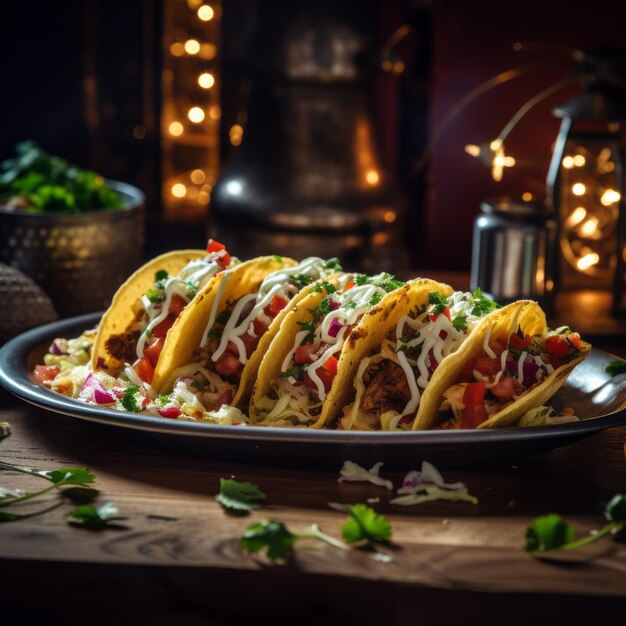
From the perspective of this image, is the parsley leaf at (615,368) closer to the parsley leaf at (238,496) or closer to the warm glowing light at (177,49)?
the parsley leaf at (238,496)

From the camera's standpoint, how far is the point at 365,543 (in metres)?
2.26

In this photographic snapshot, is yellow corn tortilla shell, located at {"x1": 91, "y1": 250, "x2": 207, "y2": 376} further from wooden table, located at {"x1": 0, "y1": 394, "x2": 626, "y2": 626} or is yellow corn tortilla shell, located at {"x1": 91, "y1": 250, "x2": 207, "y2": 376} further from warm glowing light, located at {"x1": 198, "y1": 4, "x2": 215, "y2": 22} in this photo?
warm glowing light, located at {"x1": 198, "y1": 4, "x2": 215, "y2": 22}

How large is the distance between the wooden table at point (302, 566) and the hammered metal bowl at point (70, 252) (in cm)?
174

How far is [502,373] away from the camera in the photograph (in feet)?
8.91

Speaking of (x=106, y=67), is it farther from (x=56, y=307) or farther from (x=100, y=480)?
(x=100, y=480)

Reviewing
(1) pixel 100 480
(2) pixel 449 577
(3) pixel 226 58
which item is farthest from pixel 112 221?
(3) pixel 226 58

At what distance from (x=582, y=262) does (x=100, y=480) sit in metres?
3.00

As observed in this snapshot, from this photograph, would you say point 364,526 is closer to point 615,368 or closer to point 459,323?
point 459,323

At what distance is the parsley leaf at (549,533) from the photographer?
2.21 m

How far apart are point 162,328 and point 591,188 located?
8.48ft

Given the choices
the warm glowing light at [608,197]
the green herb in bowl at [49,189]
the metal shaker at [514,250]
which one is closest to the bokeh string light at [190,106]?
the green herb in bowl at [49,189]

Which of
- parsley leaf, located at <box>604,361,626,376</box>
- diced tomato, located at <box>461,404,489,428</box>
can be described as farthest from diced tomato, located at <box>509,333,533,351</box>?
parsley leaf, located at <box>604,361,626,376</box>

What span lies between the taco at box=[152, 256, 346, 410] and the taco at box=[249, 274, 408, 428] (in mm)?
47

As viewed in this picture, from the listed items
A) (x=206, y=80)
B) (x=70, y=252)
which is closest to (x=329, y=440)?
(x=70, y=252)
